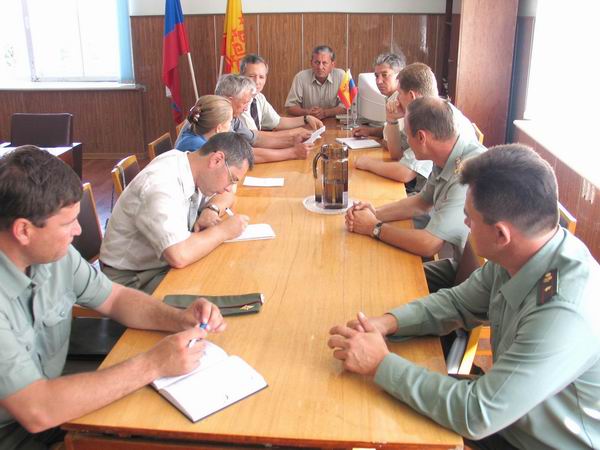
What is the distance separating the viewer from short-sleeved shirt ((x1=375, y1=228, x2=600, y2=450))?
1.25 metres

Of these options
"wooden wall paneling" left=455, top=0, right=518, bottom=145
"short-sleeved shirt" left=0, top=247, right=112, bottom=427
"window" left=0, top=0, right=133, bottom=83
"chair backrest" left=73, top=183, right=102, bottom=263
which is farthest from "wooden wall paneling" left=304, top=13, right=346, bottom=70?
"short-sleeved shirt" left=0, top=247, right=112, bottom=427

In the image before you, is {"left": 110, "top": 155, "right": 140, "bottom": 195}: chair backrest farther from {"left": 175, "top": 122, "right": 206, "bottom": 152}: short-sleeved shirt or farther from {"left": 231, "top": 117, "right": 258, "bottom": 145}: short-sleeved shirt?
{"left": 231, "top": 117, "right": 258, "bottom": 145}: short-sleeved shirt

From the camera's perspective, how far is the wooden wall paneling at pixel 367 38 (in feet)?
20.5

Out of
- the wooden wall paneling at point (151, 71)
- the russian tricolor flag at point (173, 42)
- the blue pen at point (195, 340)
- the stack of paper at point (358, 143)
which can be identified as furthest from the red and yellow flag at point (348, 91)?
the wooden wall paneling at point (151, 71)

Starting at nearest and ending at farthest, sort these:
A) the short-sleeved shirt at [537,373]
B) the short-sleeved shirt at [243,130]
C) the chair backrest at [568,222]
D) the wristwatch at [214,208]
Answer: the short-sleeved shirt at [537,373] → the chair backrest at [568,222] → the wristwatch at [214,208] → the short-sleeved shirt at [243,130]

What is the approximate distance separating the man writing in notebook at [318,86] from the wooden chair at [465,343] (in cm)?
304

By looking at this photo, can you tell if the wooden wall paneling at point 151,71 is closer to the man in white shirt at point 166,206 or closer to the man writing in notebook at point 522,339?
the man in white shirt at point 166,206

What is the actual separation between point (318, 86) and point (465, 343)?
137 inches

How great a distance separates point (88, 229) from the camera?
260 centimetres

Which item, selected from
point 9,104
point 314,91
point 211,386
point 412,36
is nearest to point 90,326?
point 211,386

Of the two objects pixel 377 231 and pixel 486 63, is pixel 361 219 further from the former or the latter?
pixel 486 63

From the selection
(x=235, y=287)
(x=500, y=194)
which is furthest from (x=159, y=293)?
(x=500, y=194)

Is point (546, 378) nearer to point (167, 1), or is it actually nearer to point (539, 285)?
point (539, 285)

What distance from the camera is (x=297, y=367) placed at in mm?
1468
